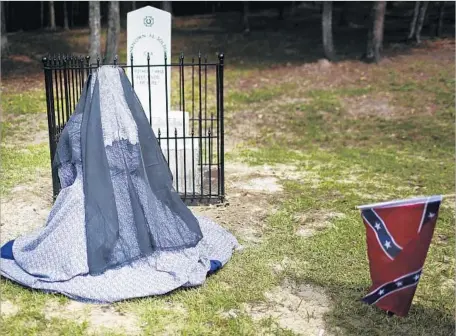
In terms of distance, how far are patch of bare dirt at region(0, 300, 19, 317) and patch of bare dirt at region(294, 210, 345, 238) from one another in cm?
263

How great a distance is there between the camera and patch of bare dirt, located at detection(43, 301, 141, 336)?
3.72 m

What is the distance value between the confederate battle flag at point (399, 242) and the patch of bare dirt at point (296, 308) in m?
0.44

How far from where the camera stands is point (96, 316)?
3861mm

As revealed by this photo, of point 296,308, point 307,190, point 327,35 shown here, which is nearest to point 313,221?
point 307,190

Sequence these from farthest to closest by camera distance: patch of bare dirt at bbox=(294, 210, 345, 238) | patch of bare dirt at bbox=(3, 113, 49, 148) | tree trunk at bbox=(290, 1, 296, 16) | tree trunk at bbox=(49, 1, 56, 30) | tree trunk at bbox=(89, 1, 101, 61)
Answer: tree trunk at bbox=(290, 1, 296, 16) < tree trunk at bbox=(49, 1, 56, 30) < tree trunk at bbox=(89, 1, 101, 61) < patch of bare dirt at bbox=(3, 113, 49, 148) < patch of bare dirt at bbox=(294, 210, 345, 238)

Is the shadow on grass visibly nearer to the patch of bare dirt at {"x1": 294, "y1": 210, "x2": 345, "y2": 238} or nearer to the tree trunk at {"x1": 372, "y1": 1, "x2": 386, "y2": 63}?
the tree trunk at {"x1": 372, "y1": 1, "x2": 386, "y2": 63}

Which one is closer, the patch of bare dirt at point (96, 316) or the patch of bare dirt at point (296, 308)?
the patch of bare dirt at point (96, 316)

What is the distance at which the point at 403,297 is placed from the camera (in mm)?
3766

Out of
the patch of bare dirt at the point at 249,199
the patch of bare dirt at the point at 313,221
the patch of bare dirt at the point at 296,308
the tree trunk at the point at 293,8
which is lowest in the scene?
the patch of bare dirt at the point at 296,308

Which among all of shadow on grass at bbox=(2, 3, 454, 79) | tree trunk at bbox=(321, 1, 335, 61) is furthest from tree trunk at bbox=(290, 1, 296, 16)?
tree trunk at bbox=(321, 1, 335, 61)

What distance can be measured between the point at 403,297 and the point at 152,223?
A: 76.7 inches

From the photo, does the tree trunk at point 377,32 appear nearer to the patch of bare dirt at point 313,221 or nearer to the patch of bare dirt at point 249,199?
the patch of bare dirt at point 249,199

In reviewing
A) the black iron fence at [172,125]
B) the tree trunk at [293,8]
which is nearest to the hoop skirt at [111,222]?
the black iron fence at [172,125]

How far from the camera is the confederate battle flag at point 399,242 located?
3.52 metres
